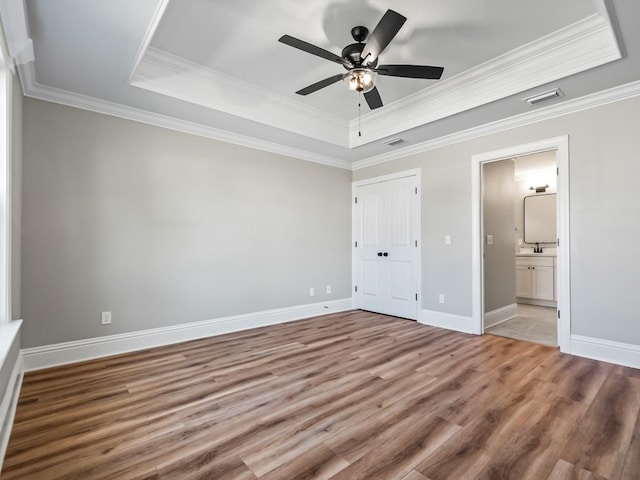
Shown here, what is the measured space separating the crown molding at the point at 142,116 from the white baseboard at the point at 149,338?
226cm

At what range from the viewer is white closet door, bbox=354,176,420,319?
464 centimetres

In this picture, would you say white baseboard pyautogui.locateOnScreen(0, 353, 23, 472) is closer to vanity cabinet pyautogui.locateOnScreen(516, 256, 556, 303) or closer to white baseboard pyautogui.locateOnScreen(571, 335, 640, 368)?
white baseboard pyautogui.locateOnScreen(571, 335, 640, 368)

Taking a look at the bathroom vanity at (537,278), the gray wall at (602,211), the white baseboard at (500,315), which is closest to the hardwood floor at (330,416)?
the gray wall at (602,211)

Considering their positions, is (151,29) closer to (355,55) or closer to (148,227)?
(355,55)

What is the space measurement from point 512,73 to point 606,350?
2.77m

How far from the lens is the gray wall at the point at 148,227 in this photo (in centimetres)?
289

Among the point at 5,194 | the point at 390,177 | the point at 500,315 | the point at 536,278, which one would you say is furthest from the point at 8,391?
the point at 536,278

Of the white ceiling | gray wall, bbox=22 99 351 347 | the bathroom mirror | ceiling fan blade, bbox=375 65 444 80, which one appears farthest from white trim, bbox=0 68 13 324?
the bathroom mirror

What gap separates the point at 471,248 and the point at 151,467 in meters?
3.79

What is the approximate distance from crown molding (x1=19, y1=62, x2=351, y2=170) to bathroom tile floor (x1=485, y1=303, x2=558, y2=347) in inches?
143

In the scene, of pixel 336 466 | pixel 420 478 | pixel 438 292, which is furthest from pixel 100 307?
pixel 438 292

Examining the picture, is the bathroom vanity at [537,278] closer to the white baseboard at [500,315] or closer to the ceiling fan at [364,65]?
the white baseboard at [500,315]

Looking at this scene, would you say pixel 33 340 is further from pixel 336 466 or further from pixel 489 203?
pixel 489 203

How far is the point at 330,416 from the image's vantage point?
80.4 inches
